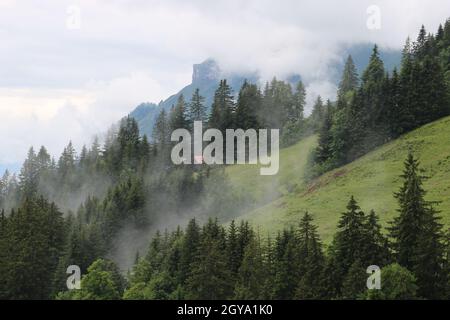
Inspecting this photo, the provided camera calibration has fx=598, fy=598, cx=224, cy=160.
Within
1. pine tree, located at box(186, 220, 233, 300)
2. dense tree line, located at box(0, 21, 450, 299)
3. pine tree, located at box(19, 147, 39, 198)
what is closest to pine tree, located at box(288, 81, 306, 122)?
dense tree line, located at box(0, 21, 450, 299)

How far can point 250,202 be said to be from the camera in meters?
105

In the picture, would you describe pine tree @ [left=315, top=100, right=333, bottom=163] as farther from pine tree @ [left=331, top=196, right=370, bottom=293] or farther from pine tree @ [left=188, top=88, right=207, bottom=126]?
pine tree @ [left=331, top=196, right=370, bottom=293]

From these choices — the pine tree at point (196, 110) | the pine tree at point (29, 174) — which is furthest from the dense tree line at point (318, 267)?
the pine tree at point (29, 174)

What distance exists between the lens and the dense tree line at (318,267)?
154 feet

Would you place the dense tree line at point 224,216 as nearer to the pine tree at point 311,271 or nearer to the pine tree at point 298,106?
the pine tree at point 311,271

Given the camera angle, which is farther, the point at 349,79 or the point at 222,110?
the point at 349,79

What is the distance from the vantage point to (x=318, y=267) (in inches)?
1959

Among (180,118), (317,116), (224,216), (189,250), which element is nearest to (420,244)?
(189,250)

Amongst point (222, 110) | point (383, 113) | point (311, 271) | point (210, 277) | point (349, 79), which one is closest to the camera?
point (311, 271)

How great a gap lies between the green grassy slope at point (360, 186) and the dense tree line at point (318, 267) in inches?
599

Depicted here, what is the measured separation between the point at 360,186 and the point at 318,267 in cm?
4083

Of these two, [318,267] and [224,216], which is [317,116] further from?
[318,267]
